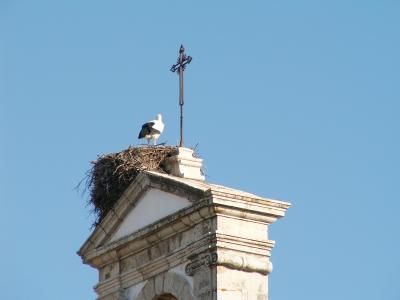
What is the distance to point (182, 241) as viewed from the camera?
1581 centimetres

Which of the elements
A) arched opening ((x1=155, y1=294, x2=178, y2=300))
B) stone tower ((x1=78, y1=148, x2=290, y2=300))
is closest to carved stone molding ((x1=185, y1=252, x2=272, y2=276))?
stone tower ((x1=78, y1=148, x2=290, y2=300))

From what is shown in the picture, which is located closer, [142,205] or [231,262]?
[231,262]

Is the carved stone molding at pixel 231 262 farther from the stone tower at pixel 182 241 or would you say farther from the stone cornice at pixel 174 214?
the stone cornice at pixel 174 214

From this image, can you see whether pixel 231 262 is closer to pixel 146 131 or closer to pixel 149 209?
pixel 149 209

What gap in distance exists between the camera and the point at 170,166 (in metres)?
17.0

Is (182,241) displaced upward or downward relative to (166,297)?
upward

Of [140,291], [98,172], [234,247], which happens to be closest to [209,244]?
[234,247]

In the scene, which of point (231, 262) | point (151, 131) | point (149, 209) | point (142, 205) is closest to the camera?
point (231, 262)

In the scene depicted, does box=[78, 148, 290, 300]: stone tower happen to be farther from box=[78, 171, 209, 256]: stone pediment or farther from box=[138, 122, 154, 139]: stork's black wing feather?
box=[138, 122, 154, 139]: stork's black wing feather

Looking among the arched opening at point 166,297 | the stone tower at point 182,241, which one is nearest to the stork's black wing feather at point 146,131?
the stone tower at point 182,241

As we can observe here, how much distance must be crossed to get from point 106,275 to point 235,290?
1.97m

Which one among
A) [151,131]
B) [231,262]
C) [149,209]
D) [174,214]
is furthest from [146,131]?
[231,262]

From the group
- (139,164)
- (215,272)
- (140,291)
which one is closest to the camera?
(215,272)

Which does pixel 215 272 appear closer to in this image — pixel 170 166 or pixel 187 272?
pixel 187 272
